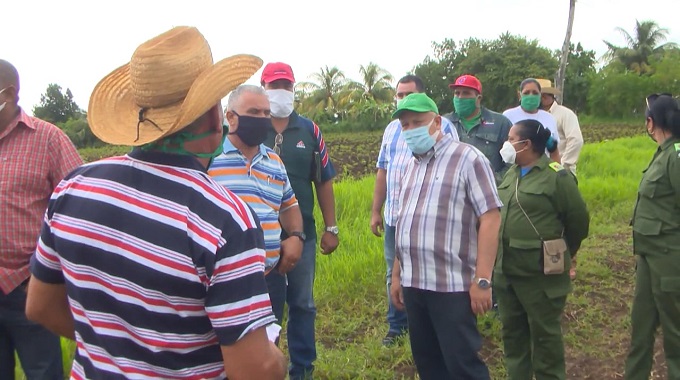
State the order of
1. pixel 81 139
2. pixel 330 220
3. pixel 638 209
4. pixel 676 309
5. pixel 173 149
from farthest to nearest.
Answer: pixel 81 139 < pixel 330 220 < pixel 638 209 < pixel 676 309 < pixel 173 149

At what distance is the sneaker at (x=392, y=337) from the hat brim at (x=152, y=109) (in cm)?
295

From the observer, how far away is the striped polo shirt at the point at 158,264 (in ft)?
4.60

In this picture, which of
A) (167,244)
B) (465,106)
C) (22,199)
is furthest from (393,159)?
(167,244)

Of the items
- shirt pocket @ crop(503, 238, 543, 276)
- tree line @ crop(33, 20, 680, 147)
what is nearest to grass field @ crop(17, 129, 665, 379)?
shirt pocket @ crop(503, 238, 543, 276)

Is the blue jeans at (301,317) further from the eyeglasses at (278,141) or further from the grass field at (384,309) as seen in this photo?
the eyeglasses at (278,141)

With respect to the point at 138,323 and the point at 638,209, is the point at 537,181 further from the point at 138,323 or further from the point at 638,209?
the point at 138,323

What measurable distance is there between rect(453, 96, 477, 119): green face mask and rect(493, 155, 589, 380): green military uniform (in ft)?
3.81

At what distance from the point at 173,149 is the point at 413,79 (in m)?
3.45

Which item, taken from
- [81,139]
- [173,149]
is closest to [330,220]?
[173,149]

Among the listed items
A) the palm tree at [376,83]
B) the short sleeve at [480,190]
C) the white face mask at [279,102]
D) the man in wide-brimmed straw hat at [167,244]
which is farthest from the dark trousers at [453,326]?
the palm tree at [376,83]

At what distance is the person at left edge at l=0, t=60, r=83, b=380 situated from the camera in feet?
9.24

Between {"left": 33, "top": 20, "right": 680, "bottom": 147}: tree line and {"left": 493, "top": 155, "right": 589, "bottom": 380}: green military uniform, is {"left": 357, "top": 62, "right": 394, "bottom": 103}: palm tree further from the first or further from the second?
{"left": 493, "top": 155, "right": 589, "bottom": 380}: green military uniform

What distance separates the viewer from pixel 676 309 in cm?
336

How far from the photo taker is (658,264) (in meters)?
3.42
